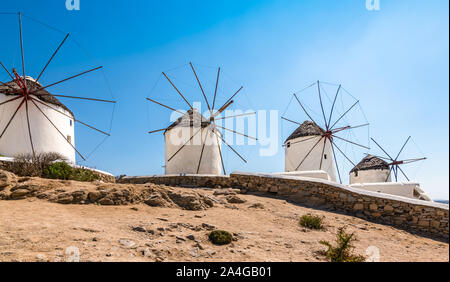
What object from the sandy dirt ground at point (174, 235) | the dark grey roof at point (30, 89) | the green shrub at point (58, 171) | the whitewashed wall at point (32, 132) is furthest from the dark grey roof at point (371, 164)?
the dark grey roof at point (30, 89)

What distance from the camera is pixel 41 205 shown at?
7.20 meters

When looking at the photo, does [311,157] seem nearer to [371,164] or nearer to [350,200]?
[371,164]

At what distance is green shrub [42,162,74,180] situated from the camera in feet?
37.5

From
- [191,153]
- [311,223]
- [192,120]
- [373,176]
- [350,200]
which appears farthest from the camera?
[373,176]

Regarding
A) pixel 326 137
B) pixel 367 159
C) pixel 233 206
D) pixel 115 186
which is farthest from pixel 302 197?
pixel 367 159

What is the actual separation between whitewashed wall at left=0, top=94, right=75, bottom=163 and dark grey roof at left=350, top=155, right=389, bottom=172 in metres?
21.7

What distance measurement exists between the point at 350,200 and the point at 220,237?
6.05 meters

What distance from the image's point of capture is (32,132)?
1495cm

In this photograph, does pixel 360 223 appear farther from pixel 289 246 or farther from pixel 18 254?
pixel 18 254

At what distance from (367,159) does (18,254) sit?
2393cm

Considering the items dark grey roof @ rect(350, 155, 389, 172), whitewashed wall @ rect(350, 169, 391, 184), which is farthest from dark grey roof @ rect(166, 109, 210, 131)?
dark grey roof @ rect(350, 155, 389, 172)

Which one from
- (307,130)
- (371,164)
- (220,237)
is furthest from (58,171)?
(371,164)

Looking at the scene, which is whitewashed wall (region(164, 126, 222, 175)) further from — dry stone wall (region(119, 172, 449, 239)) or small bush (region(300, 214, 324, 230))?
small bush (region(300, 214, 324, 230))

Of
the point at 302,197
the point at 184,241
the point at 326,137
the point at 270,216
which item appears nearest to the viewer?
the point at 184,241
